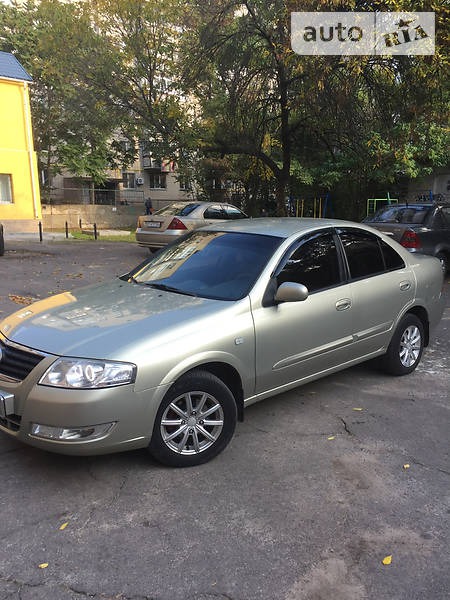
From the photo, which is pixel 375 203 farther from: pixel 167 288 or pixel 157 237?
pixel 167 288

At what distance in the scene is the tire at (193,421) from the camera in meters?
3.13

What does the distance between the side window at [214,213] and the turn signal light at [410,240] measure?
17.4 feet

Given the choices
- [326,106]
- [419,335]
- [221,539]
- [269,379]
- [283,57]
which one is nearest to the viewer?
[221,539]

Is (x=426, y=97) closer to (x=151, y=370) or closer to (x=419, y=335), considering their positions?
(x=419, y=335)

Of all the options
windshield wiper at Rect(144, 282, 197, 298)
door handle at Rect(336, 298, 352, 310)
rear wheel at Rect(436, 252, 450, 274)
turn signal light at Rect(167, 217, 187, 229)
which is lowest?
rear wheel at Rect(436, 252, 450, 274)

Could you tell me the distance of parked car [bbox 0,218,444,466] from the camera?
9.53 feet

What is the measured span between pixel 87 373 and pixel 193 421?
2.58 ft

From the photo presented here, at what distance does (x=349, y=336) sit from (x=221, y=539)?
A: 7.31 feet

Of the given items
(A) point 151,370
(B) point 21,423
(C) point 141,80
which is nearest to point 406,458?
(A) point 151,370

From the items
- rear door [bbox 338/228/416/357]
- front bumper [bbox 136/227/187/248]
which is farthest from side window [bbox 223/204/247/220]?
rear door [bbox 338/228/416/357]

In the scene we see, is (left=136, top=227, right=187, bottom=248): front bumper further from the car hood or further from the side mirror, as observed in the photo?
the side mirror

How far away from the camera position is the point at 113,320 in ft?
10.9

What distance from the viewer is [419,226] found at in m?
9.29

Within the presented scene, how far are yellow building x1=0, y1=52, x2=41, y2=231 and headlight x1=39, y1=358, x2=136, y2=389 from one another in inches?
759
